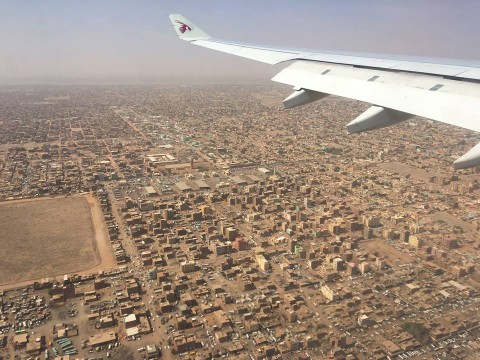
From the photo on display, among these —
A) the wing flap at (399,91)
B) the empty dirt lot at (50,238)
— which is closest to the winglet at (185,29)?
the wing flap at (399,91)

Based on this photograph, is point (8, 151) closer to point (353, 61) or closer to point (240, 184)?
point (240, 184)

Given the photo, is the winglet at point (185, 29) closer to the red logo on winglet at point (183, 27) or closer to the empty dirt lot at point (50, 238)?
the red logo on winglet at point (183, 27)

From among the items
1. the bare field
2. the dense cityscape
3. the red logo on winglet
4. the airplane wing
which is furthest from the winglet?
the bare field

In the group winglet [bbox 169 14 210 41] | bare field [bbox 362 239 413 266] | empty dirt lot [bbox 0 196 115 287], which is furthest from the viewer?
bare field [bbox 362 239 413 266]

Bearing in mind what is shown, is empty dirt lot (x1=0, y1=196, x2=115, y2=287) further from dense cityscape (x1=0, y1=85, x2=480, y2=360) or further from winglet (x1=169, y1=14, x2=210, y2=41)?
winglet (x1=169, y1=14, x2=210, y2=41)

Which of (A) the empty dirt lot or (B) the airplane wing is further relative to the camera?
(A) the empty dirt lot
